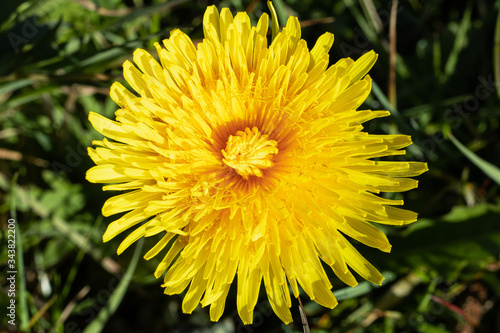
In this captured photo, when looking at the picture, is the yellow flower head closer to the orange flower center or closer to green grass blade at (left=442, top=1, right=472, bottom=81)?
the orange flower center

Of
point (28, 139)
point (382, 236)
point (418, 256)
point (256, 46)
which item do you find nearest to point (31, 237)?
point (28, 139)

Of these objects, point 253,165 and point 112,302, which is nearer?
point 253,165

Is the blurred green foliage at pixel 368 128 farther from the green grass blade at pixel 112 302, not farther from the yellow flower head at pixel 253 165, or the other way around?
the yellow flower head at pixel 253 165

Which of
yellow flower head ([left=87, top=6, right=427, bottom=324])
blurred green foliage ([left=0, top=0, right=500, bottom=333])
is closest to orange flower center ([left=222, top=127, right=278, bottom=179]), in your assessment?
yellow flower head ([left=87, top=6, right=427, bottom=324])

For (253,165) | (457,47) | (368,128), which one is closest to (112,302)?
(253,165)

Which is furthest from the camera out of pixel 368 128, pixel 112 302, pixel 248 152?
pixel 112 302

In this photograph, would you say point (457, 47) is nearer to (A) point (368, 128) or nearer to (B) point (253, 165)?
(A) point (368, 128)

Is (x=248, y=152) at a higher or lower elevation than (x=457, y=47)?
higher

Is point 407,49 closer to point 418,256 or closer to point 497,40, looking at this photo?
point 497,40
